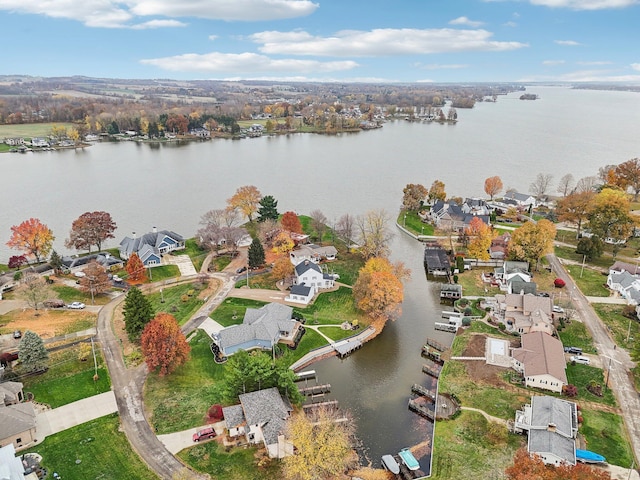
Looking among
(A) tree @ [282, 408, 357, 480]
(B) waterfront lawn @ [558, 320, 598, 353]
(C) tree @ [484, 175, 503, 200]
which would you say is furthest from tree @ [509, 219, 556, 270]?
(A) tree @ [282, 408, 357, 480]

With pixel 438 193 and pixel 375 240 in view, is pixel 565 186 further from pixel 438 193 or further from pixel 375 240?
pixel 375 240

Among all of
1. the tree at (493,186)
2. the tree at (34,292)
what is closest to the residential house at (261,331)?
the tree at (34,292)

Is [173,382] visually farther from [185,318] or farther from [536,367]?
[536,367]

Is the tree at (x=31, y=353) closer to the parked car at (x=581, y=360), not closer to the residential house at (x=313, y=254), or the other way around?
the residential house at (x=313, y=254)

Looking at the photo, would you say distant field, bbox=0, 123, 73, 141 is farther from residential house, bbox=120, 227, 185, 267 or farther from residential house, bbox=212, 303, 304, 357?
residential house, bbox=212, 303, 304, 357

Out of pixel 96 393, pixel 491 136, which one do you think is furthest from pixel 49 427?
pixel 491 136

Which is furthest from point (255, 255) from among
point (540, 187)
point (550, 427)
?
point (540, 187)
